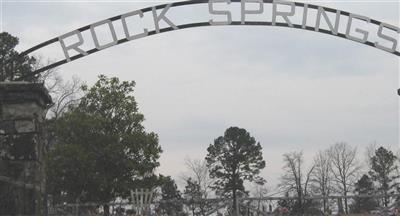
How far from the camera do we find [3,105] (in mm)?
7152

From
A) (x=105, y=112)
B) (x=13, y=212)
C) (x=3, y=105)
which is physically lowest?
(x=13, y=212)

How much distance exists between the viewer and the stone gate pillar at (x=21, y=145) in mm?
6949

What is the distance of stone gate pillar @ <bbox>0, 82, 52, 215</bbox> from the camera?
695 cm

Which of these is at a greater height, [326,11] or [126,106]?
[126,106]

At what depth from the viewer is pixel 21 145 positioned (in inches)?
280

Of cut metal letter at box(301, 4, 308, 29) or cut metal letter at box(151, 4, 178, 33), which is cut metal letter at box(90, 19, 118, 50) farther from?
cut metal letter at box(301, 4, 308, 29)

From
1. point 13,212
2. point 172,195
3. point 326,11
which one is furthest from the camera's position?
point 172,195

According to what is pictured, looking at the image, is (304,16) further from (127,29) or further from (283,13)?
(127,29)

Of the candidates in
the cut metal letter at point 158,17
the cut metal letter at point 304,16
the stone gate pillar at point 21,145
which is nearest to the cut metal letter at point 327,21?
the cut metal letter at point 304,16

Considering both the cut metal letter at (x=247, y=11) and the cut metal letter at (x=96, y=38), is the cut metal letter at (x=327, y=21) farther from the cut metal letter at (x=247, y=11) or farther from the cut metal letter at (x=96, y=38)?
the cut metal letter at (x=96, y=38)

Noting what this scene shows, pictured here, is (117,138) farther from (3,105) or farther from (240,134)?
(240,134)

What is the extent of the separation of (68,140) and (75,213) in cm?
458

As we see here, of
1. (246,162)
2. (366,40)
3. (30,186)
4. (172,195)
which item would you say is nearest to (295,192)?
(246,162)

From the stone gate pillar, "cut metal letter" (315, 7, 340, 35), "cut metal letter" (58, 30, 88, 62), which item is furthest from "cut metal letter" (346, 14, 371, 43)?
the stone gate pillar
